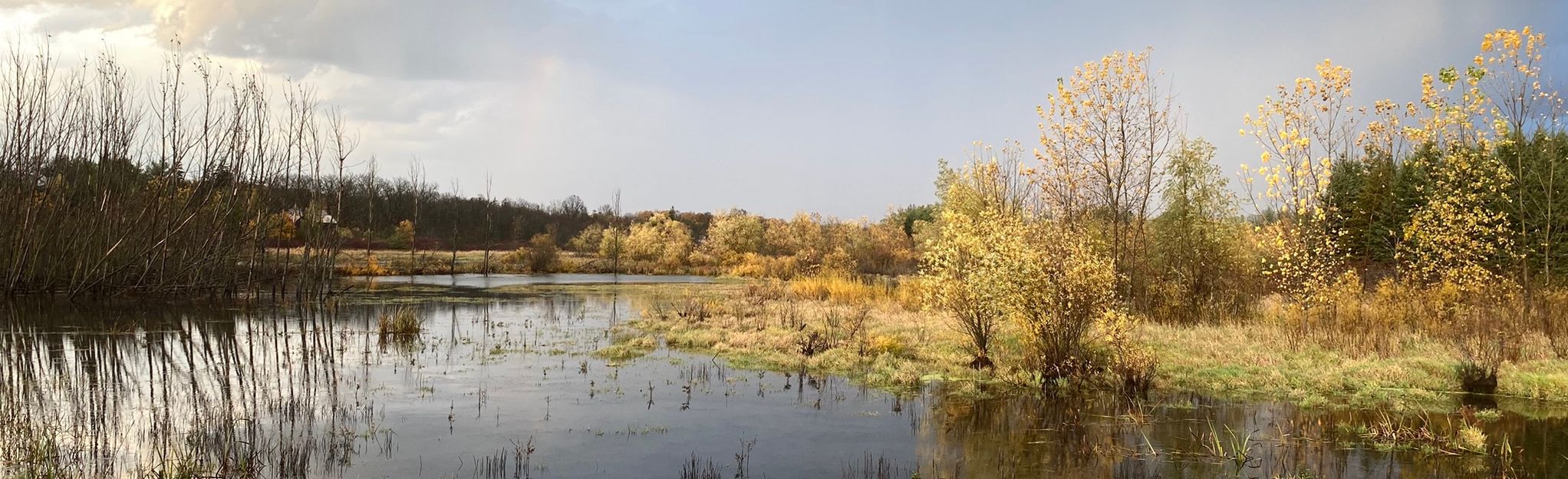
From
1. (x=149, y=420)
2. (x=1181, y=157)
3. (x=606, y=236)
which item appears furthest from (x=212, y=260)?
(x=606, y=236)

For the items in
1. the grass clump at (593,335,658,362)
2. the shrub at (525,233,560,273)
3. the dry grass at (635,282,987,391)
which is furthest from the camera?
the shrub at (525,233,560,273)

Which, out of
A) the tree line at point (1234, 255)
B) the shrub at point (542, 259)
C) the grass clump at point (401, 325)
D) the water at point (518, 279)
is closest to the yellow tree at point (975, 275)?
the tree line at point (1234, 255)

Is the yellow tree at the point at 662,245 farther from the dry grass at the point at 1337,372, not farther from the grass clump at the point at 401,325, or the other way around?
the dry grass at the point at 1337,372

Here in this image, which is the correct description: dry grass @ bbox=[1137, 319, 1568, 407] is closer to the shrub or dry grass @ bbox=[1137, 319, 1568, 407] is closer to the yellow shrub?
the yellow shrub

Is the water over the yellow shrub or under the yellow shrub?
under

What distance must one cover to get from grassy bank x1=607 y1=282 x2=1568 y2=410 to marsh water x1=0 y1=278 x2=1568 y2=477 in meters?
0.59

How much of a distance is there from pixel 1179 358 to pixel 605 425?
26.7 feet

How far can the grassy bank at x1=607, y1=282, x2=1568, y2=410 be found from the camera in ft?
33.2

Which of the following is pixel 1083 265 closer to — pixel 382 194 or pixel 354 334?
pixel 354 334

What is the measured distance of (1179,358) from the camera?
1233cm

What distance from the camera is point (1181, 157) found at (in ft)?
58.0

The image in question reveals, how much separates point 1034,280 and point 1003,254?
2.24ft

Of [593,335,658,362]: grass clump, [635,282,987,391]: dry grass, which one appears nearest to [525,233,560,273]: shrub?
[635,282,987,391]: dry grass

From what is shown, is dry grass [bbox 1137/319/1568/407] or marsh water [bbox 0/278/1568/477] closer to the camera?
marsh water [bbox 0/278/1568/477]
